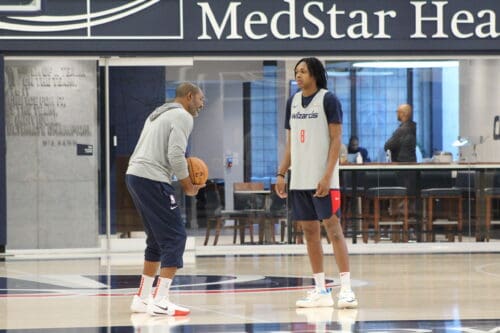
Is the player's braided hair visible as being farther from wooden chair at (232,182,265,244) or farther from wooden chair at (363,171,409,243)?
wooden chair at (363,171,409,243)

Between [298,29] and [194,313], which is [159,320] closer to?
[194,313]

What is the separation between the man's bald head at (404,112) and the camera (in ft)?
47.8

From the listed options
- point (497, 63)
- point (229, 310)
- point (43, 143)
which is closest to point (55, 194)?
point (43, 143)

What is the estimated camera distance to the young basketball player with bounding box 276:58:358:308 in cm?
797

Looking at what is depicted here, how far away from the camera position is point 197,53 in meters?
14.3

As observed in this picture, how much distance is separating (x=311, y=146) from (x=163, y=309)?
1538 mm

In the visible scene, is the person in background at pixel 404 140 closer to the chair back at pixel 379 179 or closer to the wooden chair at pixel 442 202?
the chair back at pixel 379 179

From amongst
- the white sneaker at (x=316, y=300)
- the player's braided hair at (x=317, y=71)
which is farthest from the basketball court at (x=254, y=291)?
the player's braided hair at (x=317, y=71)

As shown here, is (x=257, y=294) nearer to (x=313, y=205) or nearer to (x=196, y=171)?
(x=313, y=205)

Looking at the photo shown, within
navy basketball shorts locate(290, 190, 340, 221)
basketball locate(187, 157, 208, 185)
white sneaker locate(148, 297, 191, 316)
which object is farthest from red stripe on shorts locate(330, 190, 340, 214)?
white sneaker locate(148, 297, 191, 316)

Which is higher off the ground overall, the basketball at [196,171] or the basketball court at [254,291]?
the basketball at [196,171]

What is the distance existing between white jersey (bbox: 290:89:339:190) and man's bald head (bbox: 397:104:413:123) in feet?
21.5

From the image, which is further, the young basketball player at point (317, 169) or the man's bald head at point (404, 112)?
the man's bald head at point (404, 112)

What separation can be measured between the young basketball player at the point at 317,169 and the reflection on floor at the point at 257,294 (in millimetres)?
343
